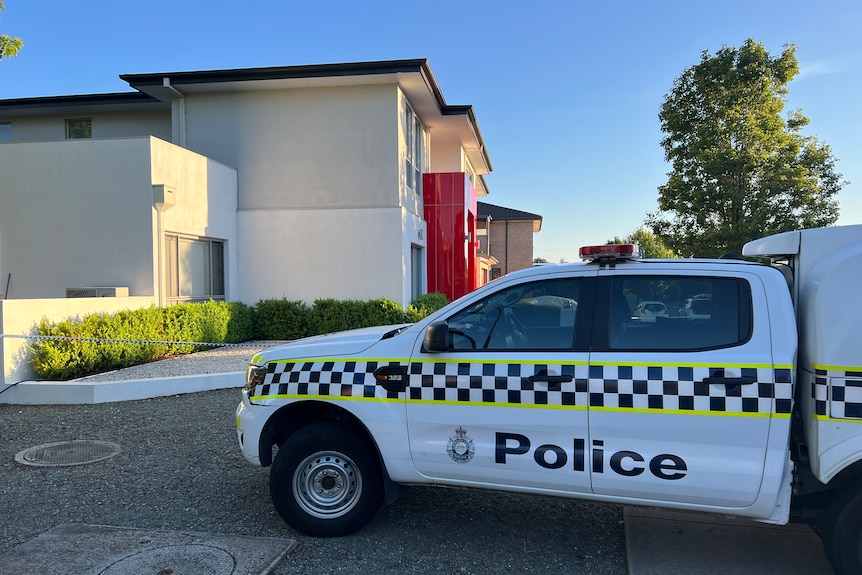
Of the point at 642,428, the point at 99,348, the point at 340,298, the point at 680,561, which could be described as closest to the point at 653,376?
the point at 642,428

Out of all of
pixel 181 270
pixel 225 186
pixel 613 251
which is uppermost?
pixel 225 186

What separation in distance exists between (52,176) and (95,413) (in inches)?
221

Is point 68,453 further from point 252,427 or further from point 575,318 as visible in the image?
point 575,318

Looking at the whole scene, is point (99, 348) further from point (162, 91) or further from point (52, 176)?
point (162, 91)

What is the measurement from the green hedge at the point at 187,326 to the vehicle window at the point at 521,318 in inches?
266

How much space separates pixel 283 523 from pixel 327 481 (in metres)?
0.54

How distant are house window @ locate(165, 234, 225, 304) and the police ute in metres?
8.03

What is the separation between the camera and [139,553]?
351 centimetres

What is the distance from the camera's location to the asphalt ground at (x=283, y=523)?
11.6 feet

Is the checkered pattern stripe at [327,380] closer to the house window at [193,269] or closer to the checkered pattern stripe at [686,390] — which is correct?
the checkered pattern stripe at [686,390]

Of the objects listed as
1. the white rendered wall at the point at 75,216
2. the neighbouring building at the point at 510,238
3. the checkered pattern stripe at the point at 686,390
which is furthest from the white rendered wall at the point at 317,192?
the neighbouring building at the point at 510,238

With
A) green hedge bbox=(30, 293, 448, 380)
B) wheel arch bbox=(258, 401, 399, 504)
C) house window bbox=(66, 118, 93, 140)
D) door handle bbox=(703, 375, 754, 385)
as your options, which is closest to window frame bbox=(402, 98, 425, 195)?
green hedge bbox=(30, 293, 448, 380)

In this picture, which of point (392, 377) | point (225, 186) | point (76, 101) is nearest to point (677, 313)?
point (392, 377)

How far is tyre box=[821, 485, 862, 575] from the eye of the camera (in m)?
2.95
